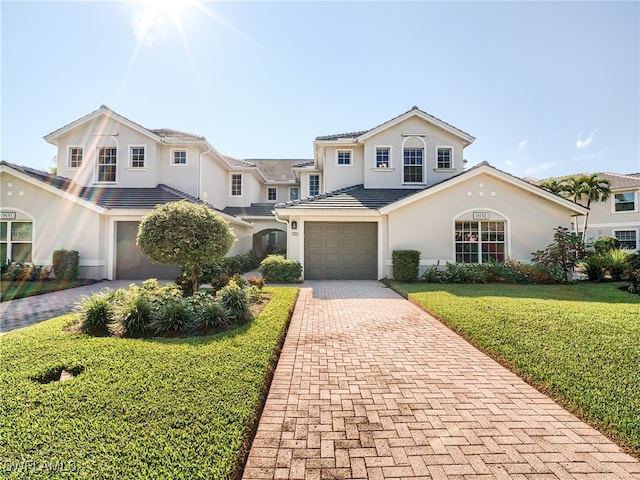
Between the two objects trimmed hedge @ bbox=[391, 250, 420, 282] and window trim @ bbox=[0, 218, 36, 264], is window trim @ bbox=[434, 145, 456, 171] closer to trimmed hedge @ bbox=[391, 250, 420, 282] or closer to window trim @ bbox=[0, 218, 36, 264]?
trimmed hedge @ bbox=[391, 250, 420, 282]

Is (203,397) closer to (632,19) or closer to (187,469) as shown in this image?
(187,469)

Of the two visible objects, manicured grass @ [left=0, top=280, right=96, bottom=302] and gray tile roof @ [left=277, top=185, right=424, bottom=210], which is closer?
manicured grass @ [left=0, top=280, right=96, bottom=302]

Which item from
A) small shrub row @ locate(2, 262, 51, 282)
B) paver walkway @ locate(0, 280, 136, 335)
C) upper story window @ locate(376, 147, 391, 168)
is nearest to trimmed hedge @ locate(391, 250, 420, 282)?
upper story window @ locate(376, 147, 391, 168)

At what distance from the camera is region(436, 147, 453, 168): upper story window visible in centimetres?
1645

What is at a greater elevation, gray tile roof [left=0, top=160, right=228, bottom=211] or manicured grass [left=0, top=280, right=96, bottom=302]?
gray tile roof [left=0, top=160, right=228, bottom=211]

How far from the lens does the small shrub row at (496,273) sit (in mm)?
11977

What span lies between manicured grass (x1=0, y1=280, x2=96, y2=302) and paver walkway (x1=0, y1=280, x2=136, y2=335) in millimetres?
363

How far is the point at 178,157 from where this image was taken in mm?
17234

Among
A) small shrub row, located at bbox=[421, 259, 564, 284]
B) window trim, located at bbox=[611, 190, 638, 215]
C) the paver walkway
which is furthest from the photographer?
window trim, located at bbox=[611, 190, 638, 215]

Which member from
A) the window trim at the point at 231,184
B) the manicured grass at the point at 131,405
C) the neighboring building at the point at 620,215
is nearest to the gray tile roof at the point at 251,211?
the window trim at the point at 231,184

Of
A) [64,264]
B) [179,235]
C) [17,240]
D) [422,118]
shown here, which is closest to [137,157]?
[17,240]

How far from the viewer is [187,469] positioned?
7.91ft

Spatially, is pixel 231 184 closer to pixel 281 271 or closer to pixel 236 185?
pixel 236 185

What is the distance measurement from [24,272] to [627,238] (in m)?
37.8
